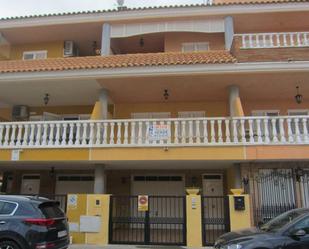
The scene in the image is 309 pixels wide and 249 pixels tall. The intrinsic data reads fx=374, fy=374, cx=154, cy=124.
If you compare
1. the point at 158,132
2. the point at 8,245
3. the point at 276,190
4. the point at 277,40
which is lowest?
the point at 8,245

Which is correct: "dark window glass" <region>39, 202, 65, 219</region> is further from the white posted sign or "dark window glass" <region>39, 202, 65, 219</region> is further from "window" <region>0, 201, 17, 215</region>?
the white posted sign

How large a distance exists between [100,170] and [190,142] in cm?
358

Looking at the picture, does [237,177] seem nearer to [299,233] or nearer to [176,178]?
[176,178]

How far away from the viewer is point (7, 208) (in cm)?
861

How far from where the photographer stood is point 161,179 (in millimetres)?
16812

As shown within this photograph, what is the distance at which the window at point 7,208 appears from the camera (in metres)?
8.54

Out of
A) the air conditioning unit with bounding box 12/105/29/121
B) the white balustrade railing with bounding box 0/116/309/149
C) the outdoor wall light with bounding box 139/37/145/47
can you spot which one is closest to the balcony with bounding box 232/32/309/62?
the white balustrade railing with bounding box 0/116/309/149

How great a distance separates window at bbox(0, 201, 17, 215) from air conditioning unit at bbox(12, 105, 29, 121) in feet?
30.6

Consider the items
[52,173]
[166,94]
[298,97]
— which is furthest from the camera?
[52,173]

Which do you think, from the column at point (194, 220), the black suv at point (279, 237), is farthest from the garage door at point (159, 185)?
the black suv at point (279, 237)

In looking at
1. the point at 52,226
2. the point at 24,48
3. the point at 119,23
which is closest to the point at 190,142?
the point at 52,226

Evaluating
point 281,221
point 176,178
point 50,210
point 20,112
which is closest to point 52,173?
point 20,112

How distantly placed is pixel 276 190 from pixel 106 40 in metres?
9.93

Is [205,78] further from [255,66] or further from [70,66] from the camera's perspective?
[70,66]
